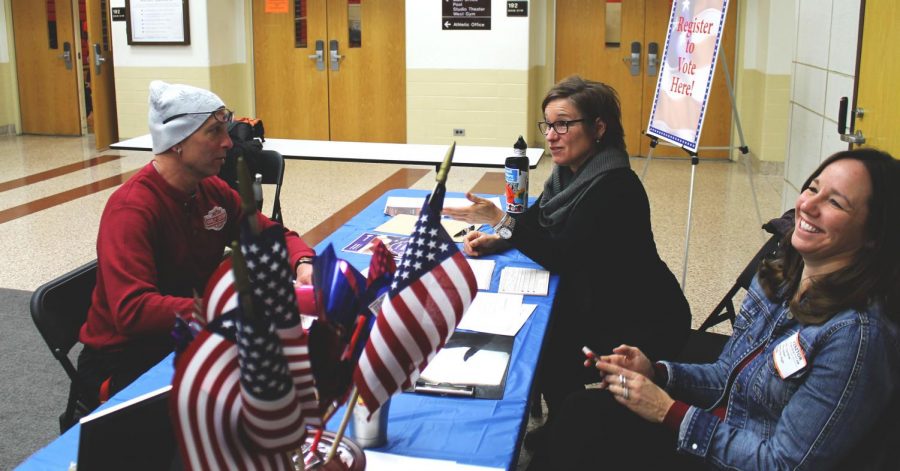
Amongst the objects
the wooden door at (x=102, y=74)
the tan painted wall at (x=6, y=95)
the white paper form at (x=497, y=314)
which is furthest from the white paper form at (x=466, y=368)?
the tan painted wall at (x=6, y=95)

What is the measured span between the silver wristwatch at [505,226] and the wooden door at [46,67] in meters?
8.45

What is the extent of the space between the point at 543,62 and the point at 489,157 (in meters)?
4.46

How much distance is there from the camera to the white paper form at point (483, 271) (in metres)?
2.58

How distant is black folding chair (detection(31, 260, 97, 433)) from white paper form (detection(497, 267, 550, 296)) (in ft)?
3.92

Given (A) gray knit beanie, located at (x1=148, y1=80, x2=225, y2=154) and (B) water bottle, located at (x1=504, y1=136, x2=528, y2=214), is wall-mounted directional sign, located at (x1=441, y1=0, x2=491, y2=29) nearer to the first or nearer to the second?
(B) water bottle, located at (x1=504, y1=136, x2=528, y2=214)

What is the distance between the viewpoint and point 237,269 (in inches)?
38.0

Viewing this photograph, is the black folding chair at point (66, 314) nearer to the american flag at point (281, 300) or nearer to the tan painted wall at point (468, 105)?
the american flag at point (281, 300)

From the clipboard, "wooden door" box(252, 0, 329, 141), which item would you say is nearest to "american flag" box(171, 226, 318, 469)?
the clipboard

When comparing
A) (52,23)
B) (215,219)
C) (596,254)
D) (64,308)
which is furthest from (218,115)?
(52,23)

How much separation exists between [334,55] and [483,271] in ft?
22.6

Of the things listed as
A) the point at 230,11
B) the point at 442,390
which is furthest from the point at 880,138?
the point at 230,11

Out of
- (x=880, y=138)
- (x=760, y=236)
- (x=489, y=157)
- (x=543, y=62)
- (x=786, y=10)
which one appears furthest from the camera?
(x=543, y=62)

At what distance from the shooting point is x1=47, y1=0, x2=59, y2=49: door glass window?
9.70 m

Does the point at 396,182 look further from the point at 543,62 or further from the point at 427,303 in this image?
the point at 427,303
